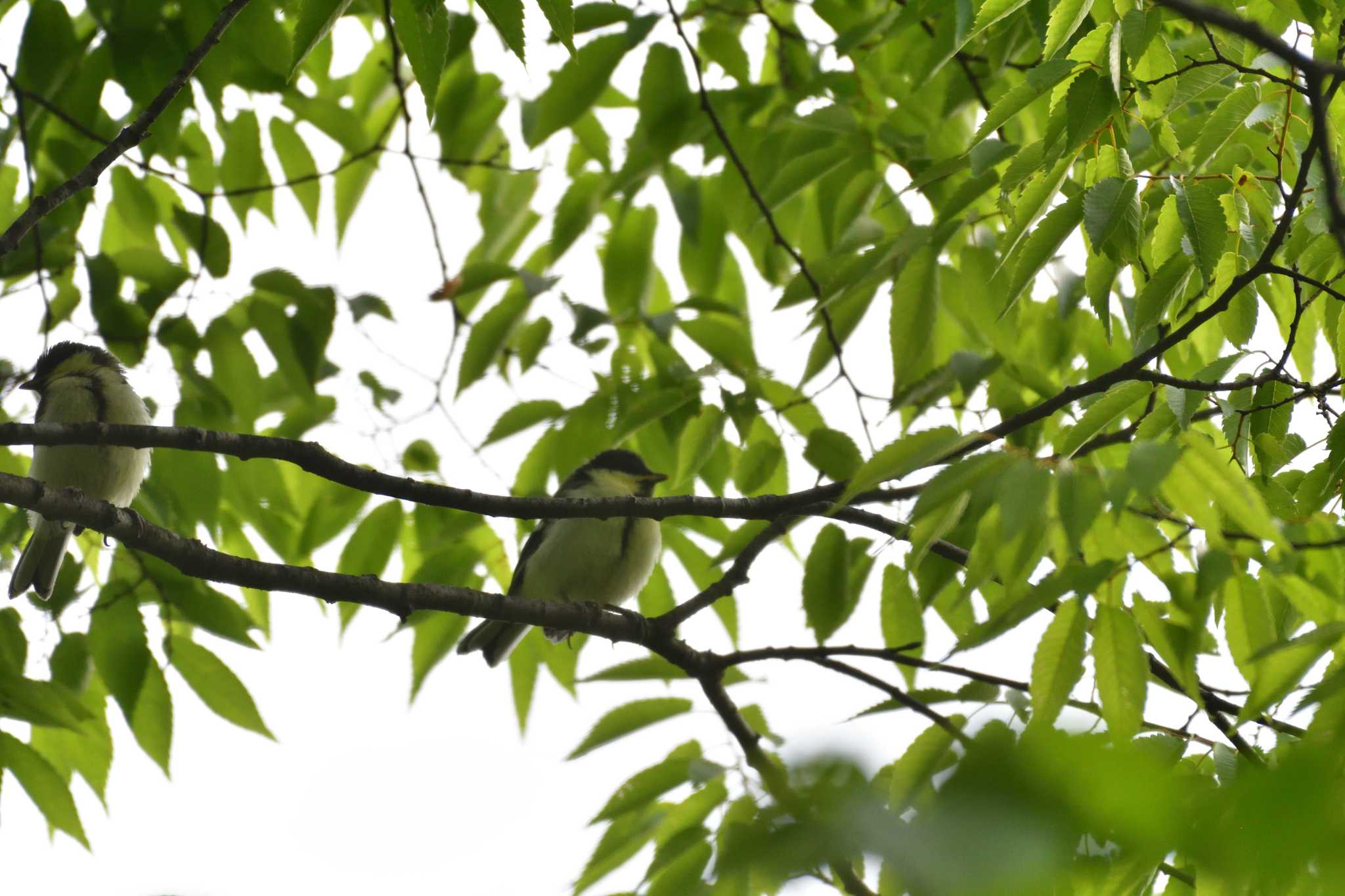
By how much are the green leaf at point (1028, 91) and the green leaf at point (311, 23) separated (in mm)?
1273

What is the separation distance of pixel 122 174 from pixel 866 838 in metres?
4.70

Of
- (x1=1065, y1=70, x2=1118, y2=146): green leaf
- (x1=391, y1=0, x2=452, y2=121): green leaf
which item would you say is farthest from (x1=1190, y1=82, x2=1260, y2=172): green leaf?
(x1=391, y1=0, x2=452, y2=121): green leaf

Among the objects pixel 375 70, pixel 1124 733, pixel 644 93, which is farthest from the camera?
pixel 375 70

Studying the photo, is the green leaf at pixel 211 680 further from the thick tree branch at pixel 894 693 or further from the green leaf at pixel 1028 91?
the green leaf at pixel 1028 91

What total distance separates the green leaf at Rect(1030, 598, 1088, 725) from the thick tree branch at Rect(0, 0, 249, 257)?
84.5 inches

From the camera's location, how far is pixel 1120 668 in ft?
6.43

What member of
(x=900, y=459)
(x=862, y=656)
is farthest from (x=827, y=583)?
(x=900, y=459)

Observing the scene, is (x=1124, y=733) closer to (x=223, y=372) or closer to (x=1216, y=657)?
(x=1216, y=657)

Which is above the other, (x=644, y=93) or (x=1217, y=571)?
(x=644, y=93)

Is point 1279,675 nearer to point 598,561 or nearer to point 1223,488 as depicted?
point 1223,488

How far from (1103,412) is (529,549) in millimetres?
4836

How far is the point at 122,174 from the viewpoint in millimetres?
4727

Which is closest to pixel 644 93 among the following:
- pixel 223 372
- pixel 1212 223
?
pixel 223 372

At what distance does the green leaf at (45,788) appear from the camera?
3.39 meters
